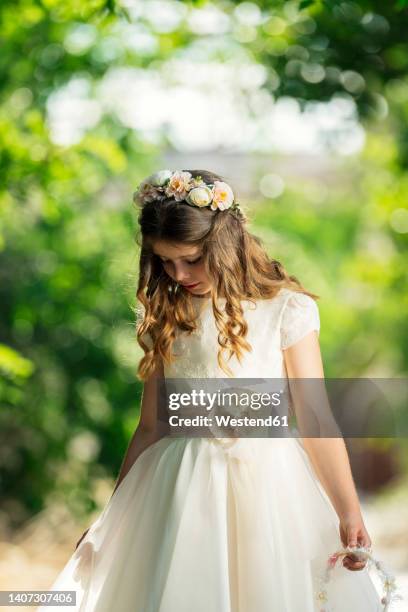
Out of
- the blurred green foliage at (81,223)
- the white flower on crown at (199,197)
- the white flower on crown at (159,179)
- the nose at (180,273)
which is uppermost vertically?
the blurred green foliage at (81,223)

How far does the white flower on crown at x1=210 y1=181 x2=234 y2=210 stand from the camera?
1.84 metres

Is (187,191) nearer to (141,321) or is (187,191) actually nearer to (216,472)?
(141,321)

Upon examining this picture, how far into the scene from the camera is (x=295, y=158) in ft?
33.6

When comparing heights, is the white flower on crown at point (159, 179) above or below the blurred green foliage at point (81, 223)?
below

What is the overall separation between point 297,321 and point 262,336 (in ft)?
0.25

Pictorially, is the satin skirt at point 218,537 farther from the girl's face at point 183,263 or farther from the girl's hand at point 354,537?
the girl's face at point 183,263

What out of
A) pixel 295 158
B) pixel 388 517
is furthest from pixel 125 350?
pixel 295 158

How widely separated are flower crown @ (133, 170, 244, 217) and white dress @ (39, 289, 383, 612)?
210mm

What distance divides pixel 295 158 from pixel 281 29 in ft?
20.1

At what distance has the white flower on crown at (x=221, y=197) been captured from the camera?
72.3 inches

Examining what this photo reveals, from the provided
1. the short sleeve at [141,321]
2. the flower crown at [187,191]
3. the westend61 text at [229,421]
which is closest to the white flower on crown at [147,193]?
the flower crown at [187,191]

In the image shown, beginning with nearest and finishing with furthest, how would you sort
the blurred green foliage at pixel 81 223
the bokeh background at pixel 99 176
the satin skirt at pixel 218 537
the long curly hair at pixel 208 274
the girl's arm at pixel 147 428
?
the satin skirt at pixel 218 537, the long curly hair at pixel 208 274, the girl's arm at pixel 147 428, the blurred green foliage at pixel 81 223, the bokeh background at pixel 99 176

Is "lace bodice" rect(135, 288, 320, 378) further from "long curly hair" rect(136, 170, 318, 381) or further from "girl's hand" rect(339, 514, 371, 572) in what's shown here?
"girl's hand" rect(339, 514, 371, 572)

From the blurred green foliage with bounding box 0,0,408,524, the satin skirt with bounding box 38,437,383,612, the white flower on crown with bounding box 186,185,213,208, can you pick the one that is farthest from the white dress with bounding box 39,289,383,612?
the blurred green foliage with bounding box 0,0,408,524
